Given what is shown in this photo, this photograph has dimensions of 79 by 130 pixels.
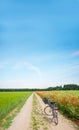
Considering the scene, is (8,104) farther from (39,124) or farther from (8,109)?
(39,124)

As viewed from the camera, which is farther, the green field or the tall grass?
the tall grass

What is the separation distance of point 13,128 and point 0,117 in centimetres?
396

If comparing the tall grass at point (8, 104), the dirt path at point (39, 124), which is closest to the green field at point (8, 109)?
the tall grass at point (8, 104)

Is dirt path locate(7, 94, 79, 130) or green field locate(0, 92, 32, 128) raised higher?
green field locate(0, 92, 32, 128)

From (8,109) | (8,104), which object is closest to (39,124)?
(8,109)

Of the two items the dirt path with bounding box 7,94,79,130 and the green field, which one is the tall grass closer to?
the green field

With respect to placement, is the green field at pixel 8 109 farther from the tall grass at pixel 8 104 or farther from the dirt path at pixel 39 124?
the dirt path at pixel 39 124

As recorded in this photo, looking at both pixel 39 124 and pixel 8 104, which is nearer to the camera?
pixel 39 124

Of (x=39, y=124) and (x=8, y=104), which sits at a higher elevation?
(x=8, y=104)

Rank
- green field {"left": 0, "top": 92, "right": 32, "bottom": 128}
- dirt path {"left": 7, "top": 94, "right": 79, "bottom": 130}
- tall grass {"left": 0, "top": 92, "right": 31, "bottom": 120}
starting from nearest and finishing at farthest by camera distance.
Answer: dirt path {"left": 7, "top": 94, "right": 79, "bottom": 130}
green field {"left": 0, "top": 92, "right": 32, "bottom": 128}
tall grass {"left": 0, "top": 92, "right": 31, "bottom": 120}

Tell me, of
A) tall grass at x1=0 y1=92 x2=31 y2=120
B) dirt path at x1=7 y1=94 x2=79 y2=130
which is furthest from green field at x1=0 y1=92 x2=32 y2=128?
dirt path at x1=7 y1=94 x2=79 y2=130

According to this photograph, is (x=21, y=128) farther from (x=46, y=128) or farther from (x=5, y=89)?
(x=5, y=89)

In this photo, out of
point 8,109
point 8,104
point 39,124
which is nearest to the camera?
point 39,124

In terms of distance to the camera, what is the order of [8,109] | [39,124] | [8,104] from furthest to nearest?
1. [8,104]
2. [8,109]
3. [39,124]
